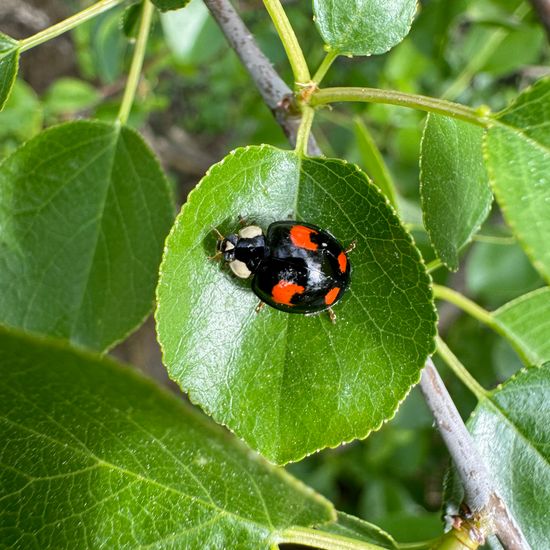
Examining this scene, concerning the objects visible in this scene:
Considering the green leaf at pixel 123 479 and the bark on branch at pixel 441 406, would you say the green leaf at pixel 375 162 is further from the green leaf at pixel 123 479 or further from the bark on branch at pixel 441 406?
the green leaf at pixel 123 479

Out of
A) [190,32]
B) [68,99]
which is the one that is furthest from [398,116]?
[68,99]

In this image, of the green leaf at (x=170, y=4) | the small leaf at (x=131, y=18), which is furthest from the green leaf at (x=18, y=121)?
the green leaf at (x=170, y=4)

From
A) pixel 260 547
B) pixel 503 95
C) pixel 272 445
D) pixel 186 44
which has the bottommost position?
pixel 260 547

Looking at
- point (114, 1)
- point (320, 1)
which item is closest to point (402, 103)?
point (320, 1)

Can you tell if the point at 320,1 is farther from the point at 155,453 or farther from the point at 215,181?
the point at 155,453

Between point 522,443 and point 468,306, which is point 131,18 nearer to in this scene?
point 468,306

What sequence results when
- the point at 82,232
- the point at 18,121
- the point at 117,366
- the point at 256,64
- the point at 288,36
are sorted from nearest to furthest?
the point at 117,366 → the point at 288,36 → the point at 256,64 → the point at 82,232 → the point at 18,121

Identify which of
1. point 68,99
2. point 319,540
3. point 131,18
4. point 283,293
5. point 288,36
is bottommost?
point 319,540
